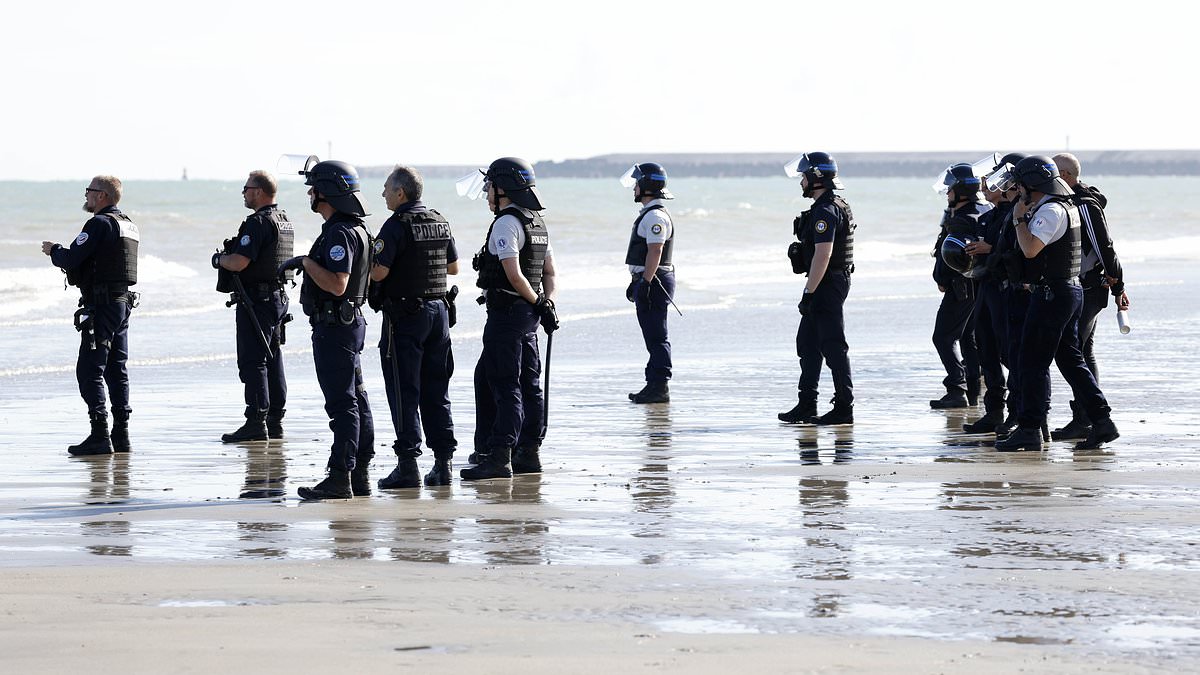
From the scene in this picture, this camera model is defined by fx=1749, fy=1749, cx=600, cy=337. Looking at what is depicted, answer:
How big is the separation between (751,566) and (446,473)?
2577 millimetres

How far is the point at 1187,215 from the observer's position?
65750 mm

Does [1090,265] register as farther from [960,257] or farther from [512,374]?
[512,374]

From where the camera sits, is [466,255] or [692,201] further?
[692,201]

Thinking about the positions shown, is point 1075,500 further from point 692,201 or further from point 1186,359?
point 692,201

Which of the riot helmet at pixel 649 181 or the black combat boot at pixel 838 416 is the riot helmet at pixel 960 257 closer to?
the black combat boot at pixel 838 416

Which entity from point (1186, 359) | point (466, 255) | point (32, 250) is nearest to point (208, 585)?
point (1186, 359)

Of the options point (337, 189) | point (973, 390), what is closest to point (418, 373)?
point (337, 189)

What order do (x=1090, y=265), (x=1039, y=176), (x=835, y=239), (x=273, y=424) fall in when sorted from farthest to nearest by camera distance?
(x=835, y=239) → (x=273, y=424) → (x=1090, y=265) → (x=1039, y=176)

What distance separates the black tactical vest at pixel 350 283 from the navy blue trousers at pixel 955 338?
209 inches

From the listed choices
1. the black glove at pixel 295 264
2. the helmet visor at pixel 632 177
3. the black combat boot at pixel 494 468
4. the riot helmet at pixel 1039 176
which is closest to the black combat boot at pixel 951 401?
the helmet visor at pixel 632 177

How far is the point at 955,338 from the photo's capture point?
12.2m

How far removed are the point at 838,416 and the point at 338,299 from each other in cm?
427

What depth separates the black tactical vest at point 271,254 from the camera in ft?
33.6

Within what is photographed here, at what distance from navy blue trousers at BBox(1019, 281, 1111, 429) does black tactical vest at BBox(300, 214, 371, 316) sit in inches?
147
